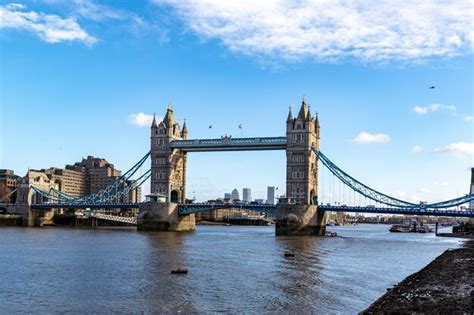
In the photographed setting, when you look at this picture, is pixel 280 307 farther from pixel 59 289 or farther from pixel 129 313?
pixel 59 289

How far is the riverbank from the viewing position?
87.7 ft

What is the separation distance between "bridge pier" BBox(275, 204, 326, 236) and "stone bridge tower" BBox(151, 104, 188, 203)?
29.0 m

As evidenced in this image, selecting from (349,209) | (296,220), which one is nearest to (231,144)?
(296,220)

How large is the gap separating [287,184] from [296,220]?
11.8 meters

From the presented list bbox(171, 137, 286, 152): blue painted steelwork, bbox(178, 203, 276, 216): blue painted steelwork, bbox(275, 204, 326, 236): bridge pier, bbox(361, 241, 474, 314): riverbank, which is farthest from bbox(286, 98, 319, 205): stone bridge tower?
bbox(361, 241, 474, 314): riverbank

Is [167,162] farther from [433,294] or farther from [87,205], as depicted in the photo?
[433,294]

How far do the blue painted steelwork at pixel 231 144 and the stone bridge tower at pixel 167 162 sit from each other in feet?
7.21

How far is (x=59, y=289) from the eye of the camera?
3566cm

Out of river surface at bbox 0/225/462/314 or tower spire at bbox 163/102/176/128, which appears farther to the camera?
tower spire at bbox 163/102/176/128

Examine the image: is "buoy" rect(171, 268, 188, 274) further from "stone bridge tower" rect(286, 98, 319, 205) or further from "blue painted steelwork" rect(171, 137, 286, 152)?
"blue painted steelwork" rect(171, 137, 286, 152)

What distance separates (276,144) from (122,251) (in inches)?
2216

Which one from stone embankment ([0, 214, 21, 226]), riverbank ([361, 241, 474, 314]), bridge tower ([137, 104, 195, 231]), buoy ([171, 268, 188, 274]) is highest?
bridge tower ([137, 104, 195, 231])

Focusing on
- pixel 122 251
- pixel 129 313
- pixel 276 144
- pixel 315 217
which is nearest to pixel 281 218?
pixel 315 217

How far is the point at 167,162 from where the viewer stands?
124 meters
